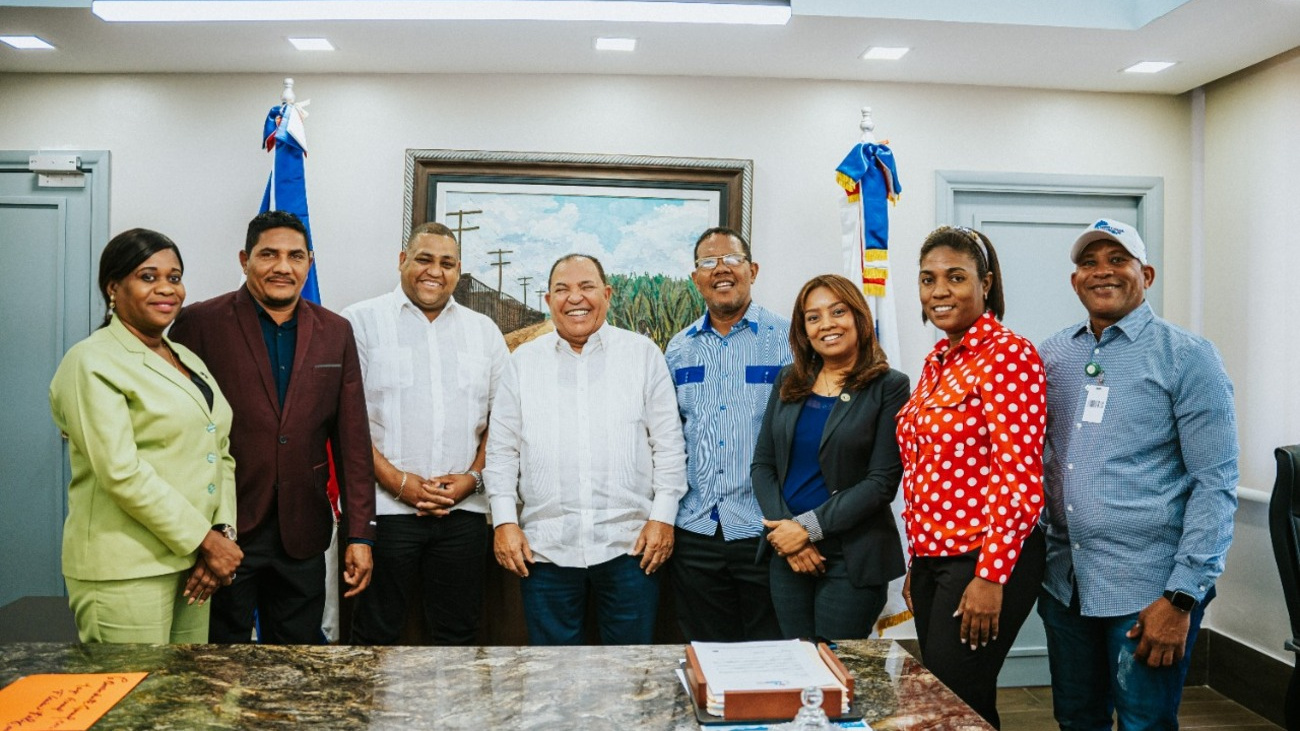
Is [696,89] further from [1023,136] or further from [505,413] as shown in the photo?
[505,413]

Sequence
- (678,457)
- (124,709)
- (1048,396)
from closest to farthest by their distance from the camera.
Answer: (124,709)
(1048,396)
(678,457)

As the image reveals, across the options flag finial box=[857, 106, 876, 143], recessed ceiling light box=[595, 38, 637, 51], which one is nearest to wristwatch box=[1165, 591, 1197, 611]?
flag finial box=[857, 106, 876, 143]

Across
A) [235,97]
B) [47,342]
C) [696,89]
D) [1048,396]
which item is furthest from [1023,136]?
[47,342]

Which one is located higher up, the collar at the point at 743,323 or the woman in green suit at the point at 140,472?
the collar at the point at 743,323

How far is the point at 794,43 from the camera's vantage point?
3115 mm

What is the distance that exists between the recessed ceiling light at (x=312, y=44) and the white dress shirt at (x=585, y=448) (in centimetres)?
160

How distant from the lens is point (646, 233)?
352 centimetres

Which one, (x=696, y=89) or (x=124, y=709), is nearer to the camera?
(x=124, y=709)

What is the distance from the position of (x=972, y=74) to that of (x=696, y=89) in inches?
46.6

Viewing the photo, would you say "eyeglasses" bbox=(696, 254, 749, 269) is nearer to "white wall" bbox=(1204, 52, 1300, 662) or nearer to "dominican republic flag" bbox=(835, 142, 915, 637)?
"dominican republic flag" bbox=(835, 142, 915, 637)

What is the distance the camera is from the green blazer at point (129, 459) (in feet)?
5.92

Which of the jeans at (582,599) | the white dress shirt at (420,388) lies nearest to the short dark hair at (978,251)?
the jeans at (582,599)

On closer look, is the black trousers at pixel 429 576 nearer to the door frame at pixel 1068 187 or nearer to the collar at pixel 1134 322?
the collar at pixel 1134 322

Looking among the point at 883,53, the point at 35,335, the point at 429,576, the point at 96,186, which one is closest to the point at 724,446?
the point at 429,576
